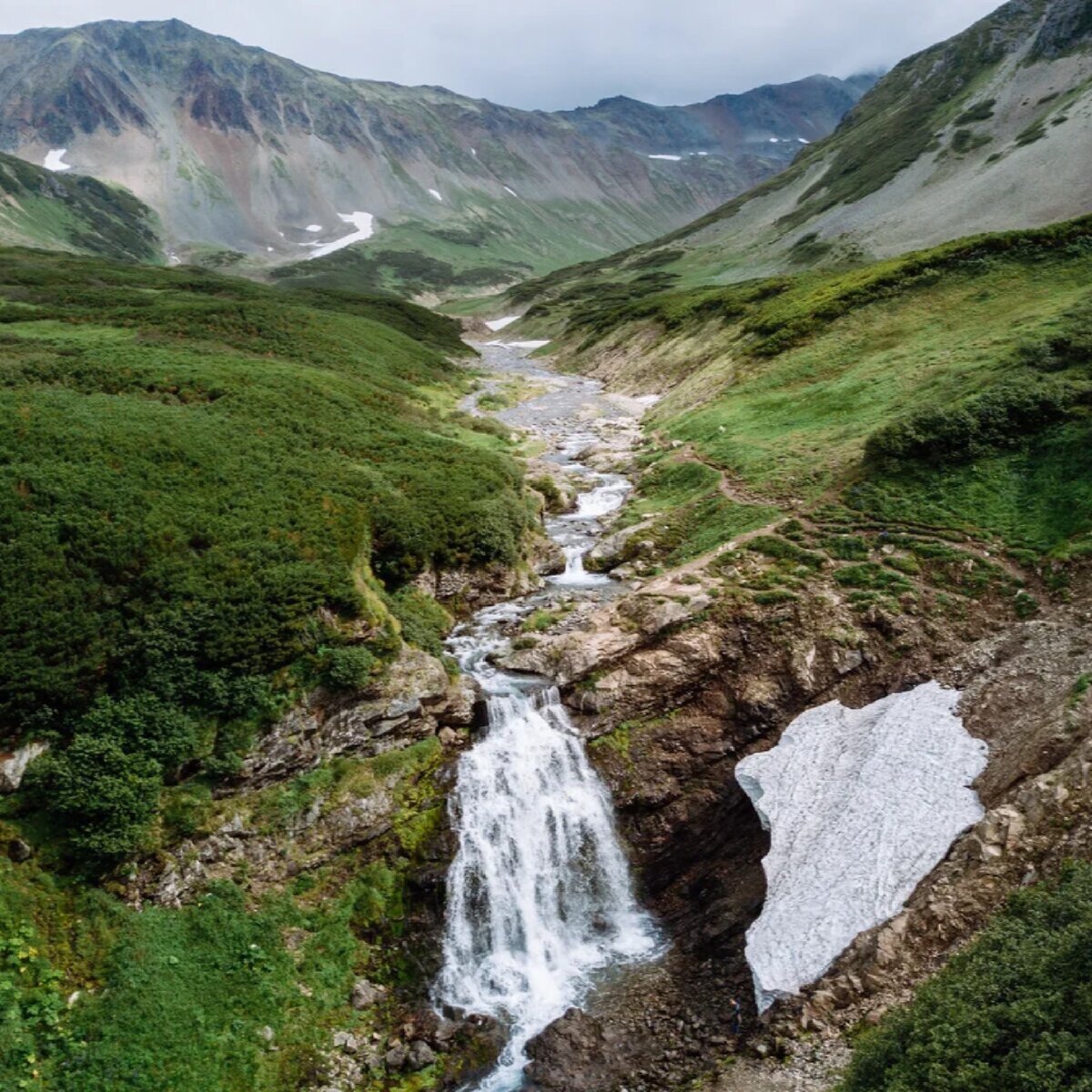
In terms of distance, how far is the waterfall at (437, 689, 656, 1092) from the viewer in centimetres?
1950

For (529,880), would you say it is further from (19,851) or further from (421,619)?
(19,851)

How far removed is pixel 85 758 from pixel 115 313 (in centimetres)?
4866

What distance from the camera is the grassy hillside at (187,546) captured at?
19.2 m

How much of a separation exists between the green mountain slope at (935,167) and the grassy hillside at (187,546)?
82.5m

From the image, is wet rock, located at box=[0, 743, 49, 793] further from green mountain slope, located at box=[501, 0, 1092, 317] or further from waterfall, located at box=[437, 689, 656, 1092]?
green mountain slope, located at box=[501, 0, 1092, 317]

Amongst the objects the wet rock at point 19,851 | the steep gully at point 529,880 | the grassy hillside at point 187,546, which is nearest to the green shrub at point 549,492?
the grassy hillside at point 187,546

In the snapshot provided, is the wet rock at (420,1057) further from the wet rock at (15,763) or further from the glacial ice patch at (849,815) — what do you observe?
the wet rock at (15,763)

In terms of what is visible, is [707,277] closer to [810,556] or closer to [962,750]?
[810,556]

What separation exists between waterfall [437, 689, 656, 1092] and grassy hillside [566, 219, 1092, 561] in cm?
1434

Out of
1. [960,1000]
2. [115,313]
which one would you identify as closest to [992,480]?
[960,1000]

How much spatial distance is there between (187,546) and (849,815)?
22.1m

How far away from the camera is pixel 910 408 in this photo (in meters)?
38.7

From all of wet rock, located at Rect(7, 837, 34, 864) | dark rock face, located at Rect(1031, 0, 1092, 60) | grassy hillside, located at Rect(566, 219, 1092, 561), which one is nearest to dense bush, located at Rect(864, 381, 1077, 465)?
grassy hillside, located at Rect(566, 219, 1092, 561)

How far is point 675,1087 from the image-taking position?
52.6 feet
